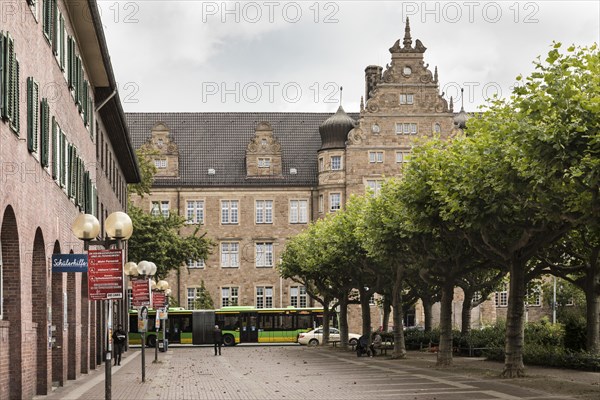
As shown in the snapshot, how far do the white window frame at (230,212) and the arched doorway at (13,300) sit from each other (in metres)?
75.0

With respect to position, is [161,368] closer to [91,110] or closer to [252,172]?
[91,110]

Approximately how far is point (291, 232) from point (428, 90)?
→ 1734 centimetres

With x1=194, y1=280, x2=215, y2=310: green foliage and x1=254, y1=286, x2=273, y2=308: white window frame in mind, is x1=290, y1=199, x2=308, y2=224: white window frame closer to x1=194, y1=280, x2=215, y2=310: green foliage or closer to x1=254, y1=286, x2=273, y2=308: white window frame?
x1=254, y1=286, x2=273, y2=308: white window frame

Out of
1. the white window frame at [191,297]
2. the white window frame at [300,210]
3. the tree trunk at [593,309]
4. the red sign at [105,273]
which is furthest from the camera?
the white window frame at [300,210]

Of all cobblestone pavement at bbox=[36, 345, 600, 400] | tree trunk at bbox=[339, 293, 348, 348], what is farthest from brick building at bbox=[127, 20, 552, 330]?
cobblestone pavement at bbox=[36, 345, 600, 400]

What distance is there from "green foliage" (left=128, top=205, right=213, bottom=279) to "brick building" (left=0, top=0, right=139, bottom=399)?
27952mm

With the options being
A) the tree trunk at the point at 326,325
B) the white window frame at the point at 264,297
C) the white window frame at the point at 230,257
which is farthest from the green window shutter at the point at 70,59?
the white window frame at the point at 264,297

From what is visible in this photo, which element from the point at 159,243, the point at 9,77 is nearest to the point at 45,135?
the point at 9,77

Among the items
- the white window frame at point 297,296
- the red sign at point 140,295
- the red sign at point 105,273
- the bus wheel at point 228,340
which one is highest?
the red sign at point 105,273

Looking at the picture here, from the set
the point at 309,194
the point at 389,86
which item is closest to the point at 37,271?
the point at 389,86

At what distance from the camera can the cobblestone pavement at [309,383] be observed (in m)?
27.0

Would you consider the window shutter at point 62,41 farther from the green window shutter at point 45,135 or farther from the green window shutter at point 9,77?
the green window shutter at point 9,77

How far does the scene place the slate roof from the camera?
9706cm

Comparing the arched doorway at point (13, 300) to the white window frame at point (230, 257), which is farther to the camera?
the white window frame at point (230, 257)
